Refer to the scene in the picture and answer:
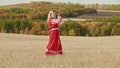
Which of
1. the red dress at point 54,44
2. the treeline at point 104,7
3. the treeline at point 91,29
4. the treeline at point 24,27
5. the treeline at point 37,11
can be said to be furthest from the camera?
the treeline at point 104,7

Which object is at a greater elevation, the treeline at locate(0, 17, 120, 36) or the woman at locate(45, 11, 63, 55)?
the woman at locate(45, 11, 63, 55)

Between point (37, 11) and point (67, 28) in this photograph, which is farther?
point (37, 11)

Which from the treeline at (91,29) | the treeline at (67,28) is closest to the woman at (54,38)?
the treeline at (91,29)

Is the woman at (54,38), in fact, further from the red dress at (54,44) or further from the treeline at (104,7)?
the treeline at (104,7)

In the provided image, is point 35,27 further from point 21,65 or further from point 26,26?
point 21,65

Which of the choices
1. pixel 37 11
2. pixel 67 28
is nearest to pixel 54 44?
pixel 67 28

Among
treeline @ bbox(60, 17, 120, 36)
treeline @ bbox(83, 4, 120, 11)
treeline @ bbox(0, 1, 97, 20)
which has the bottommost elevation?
treeline @ bbox(83, 4, 120, 11)

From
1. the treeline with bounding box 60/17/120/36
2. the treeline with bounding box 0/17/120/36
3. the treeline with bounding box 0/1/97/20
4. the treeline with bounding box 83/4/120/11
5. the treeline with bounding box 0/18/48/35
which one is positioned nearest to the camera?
the treeline with bounding box 60/17/120/36

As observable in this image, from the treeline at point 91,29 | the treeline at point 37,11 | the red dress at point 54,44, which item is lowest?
the treeline at point 37,11

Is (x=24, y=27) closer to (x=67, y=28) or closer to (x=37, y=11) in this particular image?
(x=67, y=28)

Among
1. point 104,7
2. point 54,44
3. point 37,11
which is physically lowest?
point 104,7

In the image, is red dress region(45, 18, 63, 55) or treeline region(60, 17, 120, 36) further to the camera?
treeline region(60, 17, 120, 36)

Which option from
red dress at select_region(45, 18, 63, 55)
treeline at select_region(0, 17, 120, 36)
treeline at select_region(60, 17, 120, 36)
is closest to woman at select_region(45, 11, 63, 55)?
red dress at select_region(45, 18, 63, 55)

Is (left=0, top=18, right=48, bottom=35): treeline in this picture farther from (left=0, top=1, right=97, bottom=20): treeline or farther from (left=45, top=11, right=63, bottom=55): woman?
(left=45, top=11, right=63, bottom=55): woman
